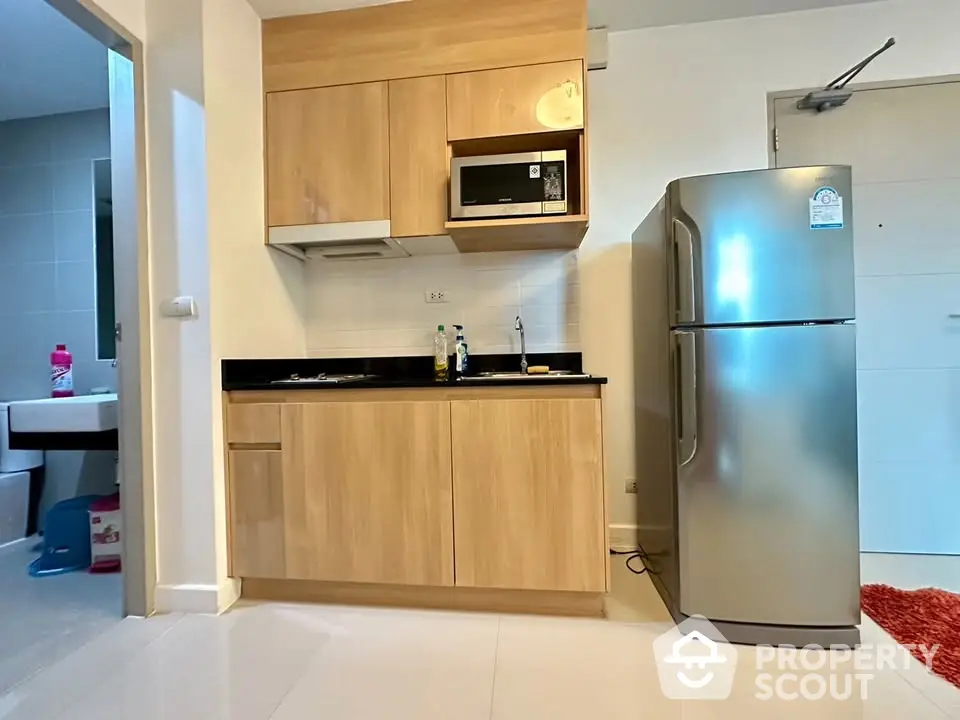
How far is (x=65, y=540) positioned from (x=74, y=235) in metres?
1.71

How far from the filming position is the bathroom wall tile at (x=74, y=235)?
280cm

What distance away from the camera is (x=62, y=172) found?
2.80 metres

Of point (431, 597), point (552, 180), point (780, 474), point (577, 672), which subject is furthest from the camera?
point (552, 180)

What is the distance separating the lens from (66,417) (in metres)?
2.06

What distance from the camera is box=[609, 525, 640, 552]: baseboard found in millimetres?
2375

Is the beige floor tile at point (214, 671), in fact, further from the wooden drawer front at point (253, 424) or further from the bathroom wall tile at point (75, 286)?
the bathroom wall tile at point (75, 286)

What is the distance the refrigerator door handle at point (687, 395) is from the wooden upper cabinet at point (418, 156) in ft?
3.60

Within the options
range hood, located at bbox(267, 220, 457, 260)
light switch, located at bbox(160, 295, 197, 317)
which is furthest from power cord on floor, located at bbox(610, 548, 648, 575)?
light switch, located at bbox(160, 295, 197, 317)

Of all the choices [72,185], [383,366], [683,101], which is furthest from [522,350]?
[72,185]

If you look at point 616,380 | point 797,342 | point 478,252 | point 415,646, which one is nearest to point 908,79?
point 797,342

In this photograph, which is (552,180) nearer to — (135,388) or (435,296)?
(435,296)

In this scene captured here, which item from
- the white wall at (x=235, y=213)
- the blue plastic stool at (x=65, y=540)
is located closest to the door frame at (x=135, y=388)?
the white wall at (x=235, y=213)

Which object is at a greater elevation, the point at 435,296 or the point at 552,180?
the point at 552,180

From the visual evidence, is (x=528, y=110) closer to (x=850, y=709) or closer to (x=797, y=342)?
(x=797, y=342)
